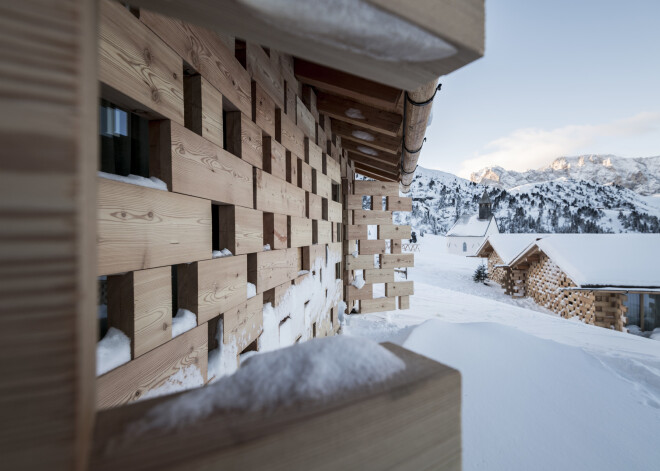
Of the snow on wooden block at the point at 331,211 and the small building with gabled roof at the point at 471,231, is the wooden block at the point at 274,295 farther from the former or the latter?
the small building with gabled roof at the point at 471,231

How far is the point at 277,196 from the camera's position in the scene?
2053mm

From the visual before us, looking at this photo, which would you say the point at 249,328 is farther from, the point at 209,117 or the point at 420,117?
the point at 420,117

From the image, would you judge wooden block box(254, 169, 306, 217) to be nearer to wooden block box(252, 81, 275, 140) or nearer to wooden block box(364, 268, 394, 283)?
wooden block box(252, 81, 275, 140)

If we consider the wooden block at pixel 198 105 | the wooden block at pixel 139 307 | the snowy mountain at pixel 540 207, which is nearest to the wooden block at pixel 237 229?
the wooden block at pixel 198 105

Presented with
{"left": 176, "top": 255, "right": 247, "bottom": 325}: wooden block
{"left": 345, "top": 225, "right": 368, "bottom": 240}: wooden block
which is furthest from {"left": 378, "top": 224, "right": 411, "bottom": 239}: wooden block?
{"left": 176, "top": 255, "right": 247, "bottom": 325}: wooden block

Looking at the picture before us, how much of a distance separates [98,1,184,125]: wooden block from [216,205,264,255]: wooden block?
1.70ft

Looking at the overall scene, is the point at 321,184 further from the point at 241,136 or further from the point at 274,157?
the point at 241,136

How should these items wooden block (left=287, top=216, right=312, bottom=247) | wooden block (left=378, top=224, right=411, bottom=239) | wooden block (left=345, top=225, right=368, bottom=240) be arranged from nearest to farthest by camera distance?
wooden block (left=287, top=216, right=312, bottom=247)
wooden block (left=345, top=225, right=368, bottom=240)
wooden block (left=378, top=224, right=411, bottom=239)

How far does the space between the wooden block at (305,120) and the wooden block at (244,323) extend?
1.65m

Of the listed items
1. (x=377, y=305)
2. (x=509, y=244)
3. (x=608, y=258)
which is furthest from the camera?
(x=509, y=244)

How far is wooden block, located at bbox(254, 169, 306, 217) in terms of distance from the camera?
70.2 inches

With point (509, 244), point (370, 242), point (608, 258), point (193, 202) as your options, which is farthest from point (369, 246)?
point (509, 244)

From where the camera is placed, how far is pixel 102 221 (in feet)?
2.63

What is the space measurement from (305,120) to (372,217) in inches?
104
